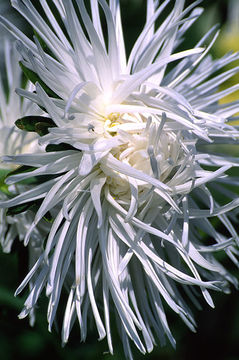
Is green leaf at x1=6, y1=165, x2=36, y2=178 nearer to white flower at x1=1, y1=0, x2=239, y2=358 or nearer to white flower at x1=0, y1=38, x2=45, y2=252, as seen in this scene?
white flower at x1=1, y1=0, x2=239, y2=358

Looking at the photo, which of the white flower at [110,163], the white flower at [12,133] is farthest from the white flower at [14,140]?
the white flower at [110,163]

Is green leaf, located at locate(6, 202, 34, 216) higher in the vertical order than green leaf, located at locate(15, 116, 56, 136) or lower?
lower

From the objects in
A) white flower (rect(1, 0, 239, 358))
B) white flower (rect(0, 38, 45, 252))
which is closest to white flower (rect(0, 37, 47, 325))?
white flower (rect(0, 38, 45, 252))

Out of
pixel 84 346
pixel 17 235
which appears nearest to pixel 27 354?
pixel 84 346

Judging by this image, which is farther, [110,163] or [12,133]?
[12,133]

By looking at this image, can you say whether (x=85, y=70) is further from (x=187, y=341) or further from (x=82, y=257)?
(x=187, y=341)

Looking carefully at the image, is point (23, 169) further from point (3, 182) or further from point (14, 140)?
point (14, 140)

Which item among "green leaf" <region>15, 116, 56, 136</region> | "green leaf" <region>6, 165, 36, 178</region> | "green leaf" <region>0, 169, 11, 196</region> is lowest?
"green leaf" <region>0, 169, 11, 196</region>

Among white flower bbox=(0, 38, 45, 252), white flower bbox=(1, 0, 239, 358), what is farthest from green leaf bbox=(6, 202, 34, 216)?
white flower bbox=(0, 38, 45, 252)

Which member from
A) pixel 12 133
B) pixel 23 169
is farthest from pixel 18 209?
pixel 12 133

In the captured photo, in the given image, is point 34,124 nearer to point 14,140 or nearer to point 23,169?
point 23,169

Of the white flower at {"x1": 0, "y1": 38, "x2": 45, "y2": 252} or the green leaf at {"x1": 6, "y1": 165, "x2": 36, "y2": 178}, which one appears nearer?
the green leaf at {"x1": 6, "y1": 165, "x2": 36, "y2": 178}

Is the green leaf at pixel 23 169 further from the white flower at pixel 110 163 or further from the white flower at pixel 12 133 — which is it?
the white flower at pixel 12 133

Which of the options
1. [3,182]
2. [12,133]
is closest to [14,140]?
[12,133]
